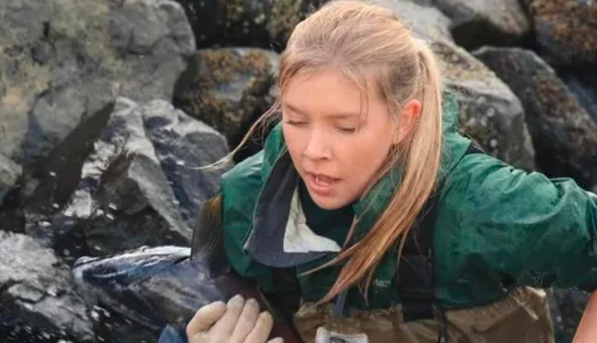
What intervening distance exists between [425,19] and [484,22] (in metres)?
0.67

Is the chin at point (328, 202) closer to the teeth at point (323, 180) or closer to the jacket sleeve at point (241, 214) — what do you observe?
the teeth at point (323, 180)

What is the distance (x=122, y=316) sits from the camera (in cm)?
476

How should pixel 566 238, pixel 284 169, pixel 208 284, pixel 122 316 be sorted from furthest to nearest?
pixel 122 316 → pixel 208 284 → pixel 284 169 → pixel 566 238

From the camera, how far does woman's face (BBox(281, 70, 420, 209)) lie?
3.58 m

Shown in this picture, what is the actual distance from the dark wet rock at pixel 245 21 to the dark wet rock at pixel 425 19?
29.3 inches

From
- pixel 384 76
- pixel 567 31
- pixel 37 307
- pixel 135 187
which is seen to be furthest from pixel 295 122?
pixel 567 31

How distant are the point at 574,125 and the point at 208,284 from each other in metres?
4.58

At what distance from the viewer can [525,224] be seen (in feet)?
11.7

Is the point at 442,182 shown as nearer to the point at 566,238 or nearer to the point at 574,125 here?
the point at 566,238

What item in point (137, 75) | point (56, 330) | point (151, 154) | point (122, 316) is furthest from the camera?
point (137, 75)

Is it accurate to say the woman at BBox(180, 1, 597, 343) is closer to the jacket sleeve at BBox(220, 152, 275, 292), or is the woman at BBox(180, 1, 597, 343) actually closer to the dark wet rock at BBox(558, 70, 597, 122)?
the jacket sleeve at BBox(220, 152, 275, 292)

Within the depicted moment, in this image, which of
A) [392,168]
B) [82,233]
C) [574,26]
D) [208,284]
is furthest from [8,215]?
[574,26]

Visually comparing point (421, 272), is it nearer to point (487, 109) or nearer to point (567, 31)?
point (487, 109)

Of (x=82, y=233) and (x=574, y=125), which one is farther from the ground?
(x=82, y=233)
